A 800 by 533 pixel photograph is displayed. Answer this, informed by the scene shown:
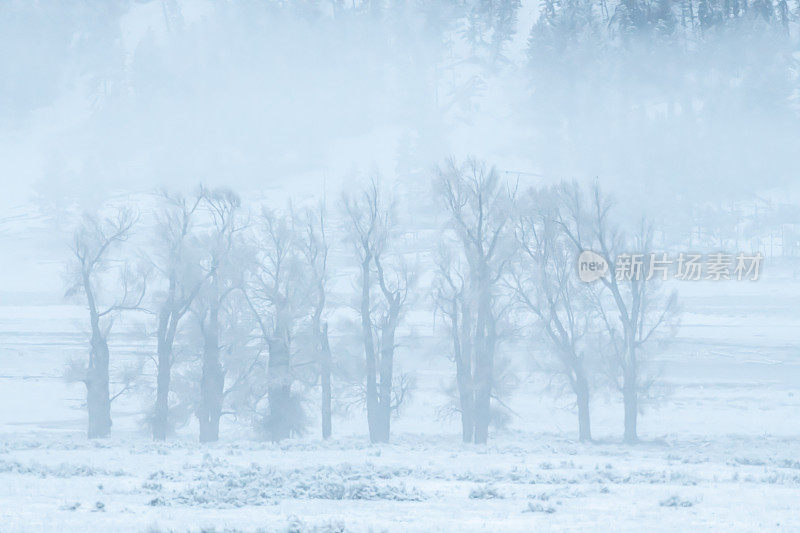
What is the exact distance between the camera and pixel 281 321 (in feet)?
106

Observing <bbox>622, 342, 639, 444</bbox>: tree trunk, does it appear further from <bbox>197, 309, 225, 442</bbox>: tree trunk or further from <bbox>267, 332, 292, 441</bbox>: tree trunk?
<bbox>197, 309, 225, 442</bbox>: tree trunk

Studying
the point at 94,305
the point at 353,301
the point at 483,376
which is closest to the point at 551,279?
the point at 483,376

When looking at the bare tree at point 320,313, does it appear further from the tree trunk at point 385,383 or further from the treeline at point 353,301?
the tree trunk at point 385,383

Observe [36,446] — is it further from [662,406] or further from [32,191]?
[32,191]

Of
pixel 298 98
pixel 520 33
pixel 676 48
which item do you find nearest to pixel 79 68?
pixel 298 98

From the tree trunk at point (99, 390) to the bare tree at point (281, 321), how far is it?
5.39m

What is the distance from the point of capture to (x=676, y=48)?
14850 centimetres

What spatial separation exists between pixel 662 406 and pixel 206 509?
3419 cm

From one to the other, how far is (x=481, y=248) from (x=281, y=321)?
23.9 feet

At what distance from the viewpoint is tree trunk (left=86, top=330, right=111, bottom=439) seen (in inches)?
1275

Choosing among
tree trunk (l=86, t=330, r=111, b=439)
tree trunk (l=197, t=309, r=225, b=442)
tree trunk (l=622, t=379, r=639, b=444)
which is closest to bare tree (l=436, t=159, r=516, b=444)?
tree trunk (l=622, t=379, r=639, b=444)

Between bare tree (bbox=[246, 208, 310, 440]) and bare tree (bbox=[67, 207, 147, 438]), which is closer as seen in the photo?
bare tree (bbox=[67, 207, 147, 438])

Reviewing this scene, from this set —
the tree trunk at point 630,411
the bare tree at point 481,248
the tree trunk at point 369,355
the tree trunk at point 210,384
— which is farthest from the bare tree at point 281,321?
the tree trunk at point 630,411

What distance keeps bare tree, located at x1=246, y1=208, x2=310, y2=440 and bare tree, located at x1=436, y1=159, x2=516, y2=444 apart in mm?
5848
